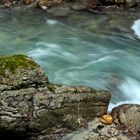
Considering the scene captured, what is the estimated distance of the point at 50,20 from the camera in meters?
19.7

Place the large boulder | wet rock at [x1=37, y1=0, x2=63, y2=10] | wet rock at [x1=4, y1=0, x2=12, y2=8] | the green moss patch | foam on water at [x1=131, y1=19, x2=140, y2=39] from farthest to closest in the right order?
wet rock at [x1=4, y1=0, x2=12, y2=8] < wet rock at [x1=37, y1=0, x2=63, y2=10] < foam on water at [x1=131, y1=19, x2=140, y2=39] < the green moss patch < the large boulder

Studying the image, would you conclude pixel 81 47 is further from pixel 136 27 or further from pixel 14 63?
pixel 14 63

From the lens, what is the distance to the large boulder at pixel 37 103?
948cm

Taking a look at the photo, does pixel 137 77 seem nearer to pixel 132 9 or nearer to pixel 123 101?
pixel 123 101

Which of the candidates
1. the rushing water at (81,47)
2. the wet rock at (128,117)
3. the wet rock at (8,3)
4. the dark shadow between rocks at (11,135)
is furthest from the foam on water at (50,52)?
the dark shadow between rocks at (11,135)

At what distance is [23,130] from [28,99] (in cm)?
78

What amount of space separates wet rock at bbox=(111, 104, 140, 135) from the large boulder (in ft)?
1.77

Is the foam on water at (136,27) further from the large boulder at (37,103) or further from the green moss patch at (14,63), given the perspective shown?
the green moss patch at (14,63)

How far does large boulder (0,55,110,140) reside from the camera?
9.48 meters

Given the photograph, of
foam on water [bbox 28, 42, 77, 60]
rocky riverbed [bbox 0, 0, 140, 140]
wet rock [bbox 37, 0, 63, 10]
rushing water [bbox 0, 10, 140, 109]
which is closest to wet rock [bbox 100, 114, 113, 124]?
rocky riverbed [bbox 0, 0, 140, 140]

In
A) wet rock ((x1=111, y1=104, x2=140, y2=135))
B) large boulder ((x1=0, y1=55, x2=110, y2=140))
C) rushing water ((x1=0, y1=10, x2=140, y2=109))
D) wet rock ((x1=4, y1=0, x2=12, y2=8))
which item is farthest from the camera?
wet rock ((x1=4, y1=0, x2=12, y2=8))

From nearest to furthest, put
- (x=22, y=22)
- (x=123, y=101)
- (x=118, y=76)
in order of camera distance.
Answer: (x=123, y=101)
(x=118, y=76)
(x=22, y=22)

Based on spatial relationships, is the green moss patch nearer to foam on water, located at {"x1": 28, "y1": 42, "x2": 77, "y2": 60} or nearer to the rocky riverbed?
the rocky riverbed

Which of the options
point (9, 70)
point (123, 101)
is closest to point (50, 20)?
point (123, 101)
